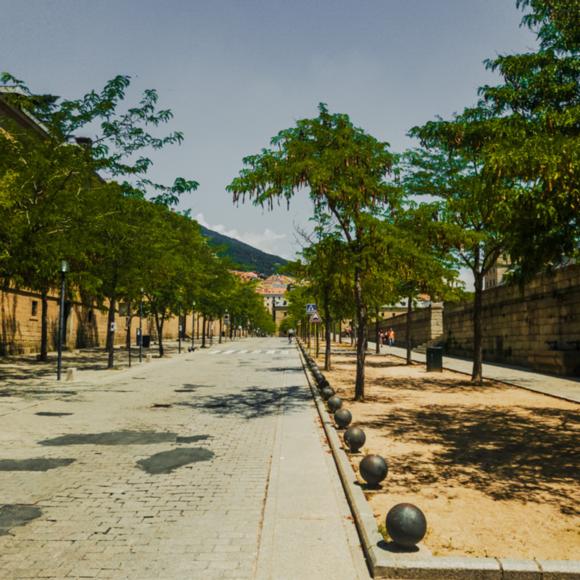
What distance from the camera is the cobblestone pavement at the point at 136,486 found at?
4.23 metres

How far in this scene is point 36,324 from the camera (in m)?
32.3

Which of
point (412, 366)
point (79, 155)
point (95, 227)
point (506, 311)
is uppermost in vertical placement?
point (79, 155)

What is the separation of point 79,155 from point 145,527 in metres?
12.6

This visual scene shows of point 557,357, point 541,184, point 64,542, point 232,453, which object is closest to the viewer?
point 64,542

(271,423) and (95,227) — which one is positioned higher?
(95,227)

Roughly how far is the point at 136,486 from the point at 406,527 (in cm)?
346

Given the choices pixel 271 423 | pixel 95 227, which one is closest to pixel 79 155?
pixel 95 227

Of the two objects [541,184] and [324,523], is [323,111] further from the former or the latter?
[324,523]

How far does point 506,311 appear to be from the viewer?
26.3m

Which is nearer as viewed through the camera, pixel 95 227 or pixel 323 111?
pixel 323 111

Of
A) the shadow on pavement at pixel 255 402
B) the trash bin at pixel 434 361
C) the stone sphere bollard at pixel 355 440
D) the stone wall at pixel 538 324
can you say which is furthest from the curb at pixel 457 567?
the trash bin at pixel 434 361

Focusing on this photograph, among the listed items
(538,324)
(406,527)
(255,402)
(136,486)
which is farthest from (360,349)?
(538,324)

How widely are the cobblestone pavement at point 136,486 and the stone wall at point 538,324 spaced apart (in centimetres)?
1252

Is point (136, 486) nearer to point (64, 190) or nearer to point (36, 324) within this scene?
point (64, 190)
